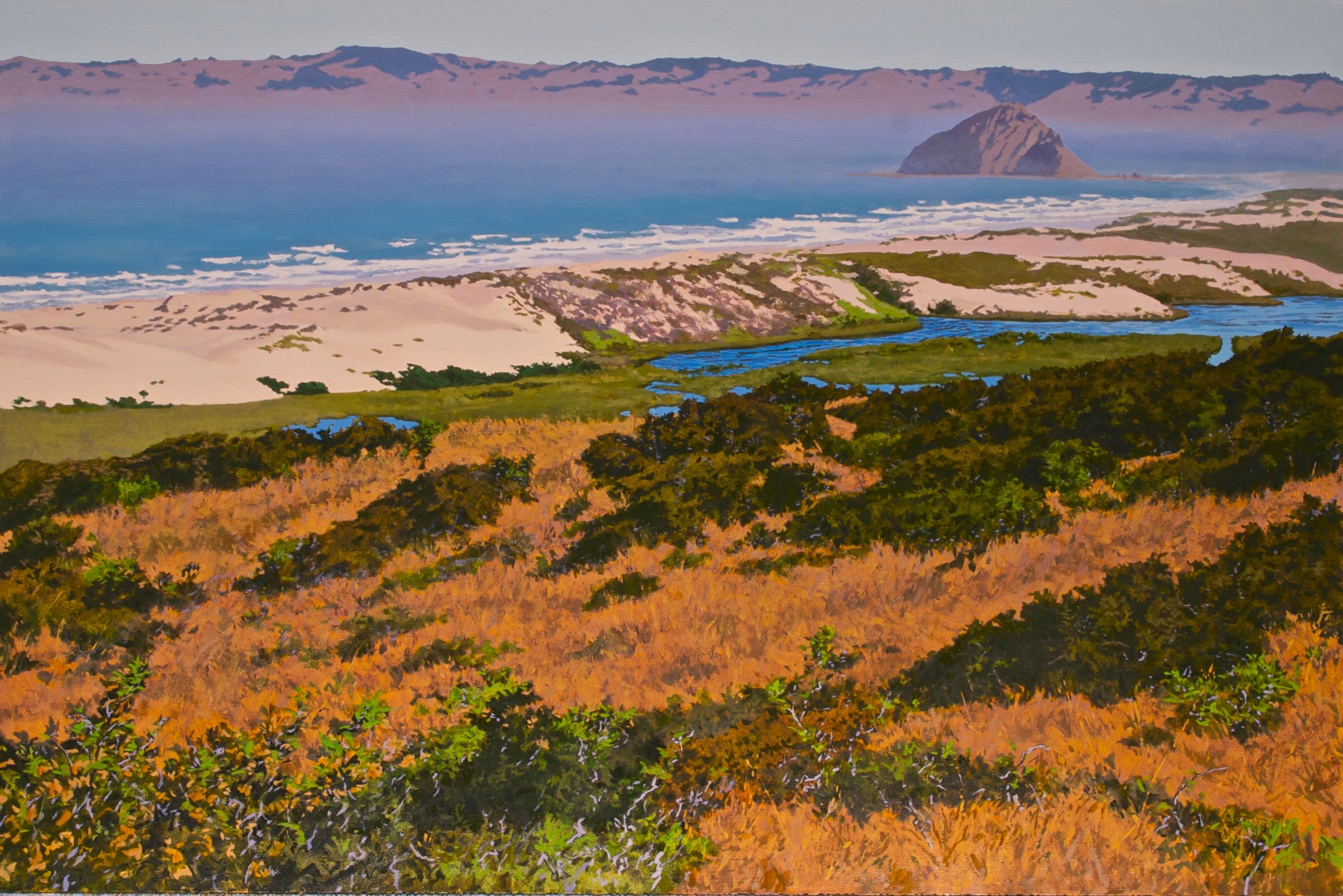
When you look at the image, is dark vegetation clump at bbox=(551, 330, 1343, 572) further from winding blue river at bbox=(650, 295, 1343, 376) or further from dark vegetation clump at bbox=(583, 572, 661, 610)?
dark vegetation clump at bbox=(583, 572, 661, 610)

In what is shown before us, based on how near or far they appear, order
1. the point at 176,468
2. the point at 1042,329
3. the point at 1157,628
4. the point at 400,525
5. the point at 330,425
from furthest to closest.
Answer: the point at 1042,329 < the point at 330,425 < the point at 176,468 < the point at 400,525 < the point at 1157,628

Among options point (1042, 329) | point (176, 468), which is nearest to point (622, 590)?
point (176, 468)

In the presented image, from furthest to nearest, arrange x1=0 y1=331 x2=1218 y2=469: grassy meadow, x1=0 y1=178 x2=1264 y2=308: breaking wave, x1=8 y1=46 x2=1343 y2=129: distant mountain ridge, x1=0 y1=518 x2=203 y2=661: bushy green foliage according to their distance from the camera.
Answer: x1=0 y1=178 x2=1264 y2=308: breaking wave → x1=0 y1=331 x2=1218 y2=469: grassy meadow → x1=8 y1=46 x2=1343 y2=129: distant mountain ridge → x1=0 y1=518 x2=203 y2=661: bushy green foliage

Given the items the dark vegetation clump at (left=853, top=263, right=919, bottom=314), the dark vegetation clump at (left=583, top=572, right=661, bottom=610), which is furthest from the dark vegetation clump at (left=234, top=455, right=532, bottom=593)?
the dark vegetation clump at (left=853, top=263, right=919, bottom=314)

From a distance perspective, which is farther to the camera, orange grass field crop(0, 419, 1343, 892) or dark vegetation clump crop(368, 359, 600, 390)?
dark vegetation clump crop(368, 359, 600, 390)

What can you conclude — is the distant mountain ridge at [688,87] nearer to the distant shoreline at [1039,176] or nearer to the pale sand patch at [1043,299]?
the distant shoreline at [1039,176]

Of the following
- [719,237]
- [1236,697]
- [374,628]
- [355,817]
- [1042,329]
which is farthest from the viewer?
[719,237]

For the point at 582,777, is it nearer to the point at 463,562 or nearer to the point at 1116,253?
the point at 463,562
